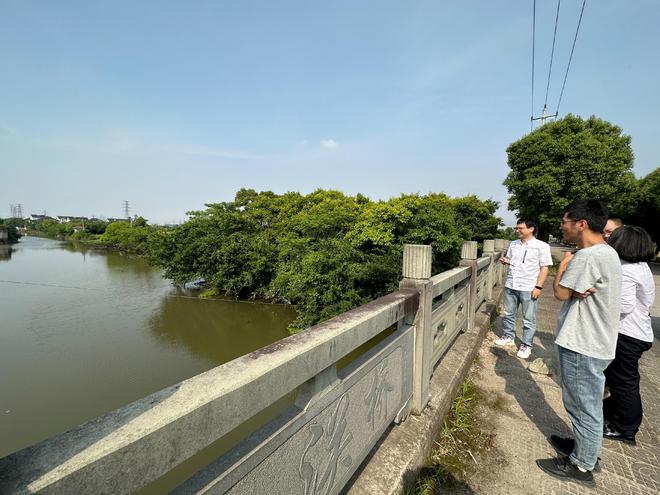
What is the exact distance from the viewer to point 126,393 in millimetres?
8133

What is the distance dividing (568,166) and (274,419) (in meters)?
16.4

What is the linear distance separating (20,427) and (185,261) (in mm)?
10113

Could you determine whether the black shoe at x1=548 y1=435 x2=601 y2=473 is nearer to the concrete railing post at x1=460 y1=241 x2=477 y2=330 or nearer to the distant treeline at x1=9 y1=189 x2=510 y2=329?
the concrete railing post at x1=460 y1=241 x2=477 y2=330

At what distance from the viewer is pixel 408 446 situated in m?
1.85

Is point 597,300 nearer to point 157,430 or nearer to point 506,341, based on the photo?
point 157,430

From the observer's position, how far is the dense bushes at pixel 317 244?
10.3m

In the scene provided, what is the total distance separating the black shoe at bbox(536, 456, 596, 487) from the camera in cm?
181

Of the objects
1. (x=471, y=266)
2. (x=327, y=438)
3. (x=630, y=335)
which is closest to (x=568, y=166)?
(x=471, y=266)

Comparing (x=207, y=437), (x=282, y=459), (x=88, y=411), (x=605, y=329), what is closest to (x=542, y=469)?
(x=605, y=329)

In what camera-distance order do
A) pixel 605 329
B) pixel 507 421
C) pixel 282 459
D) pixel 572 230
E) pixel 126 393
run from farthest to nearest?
pixel 126 393 < pixel 507 421 < pixel 572 230 < pixel 605 329 < pixel 282 459

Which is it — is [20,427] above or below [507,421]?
below

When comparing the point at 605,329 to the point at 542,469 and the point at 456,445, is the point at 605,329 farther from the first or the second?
the point at 456,445

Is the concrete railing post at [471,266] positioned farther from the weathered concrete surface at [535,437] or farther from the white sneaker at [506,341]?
the weathered concrete surface at [535,437]

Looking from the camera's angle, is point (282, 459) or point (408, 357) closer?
point (282, 459)
